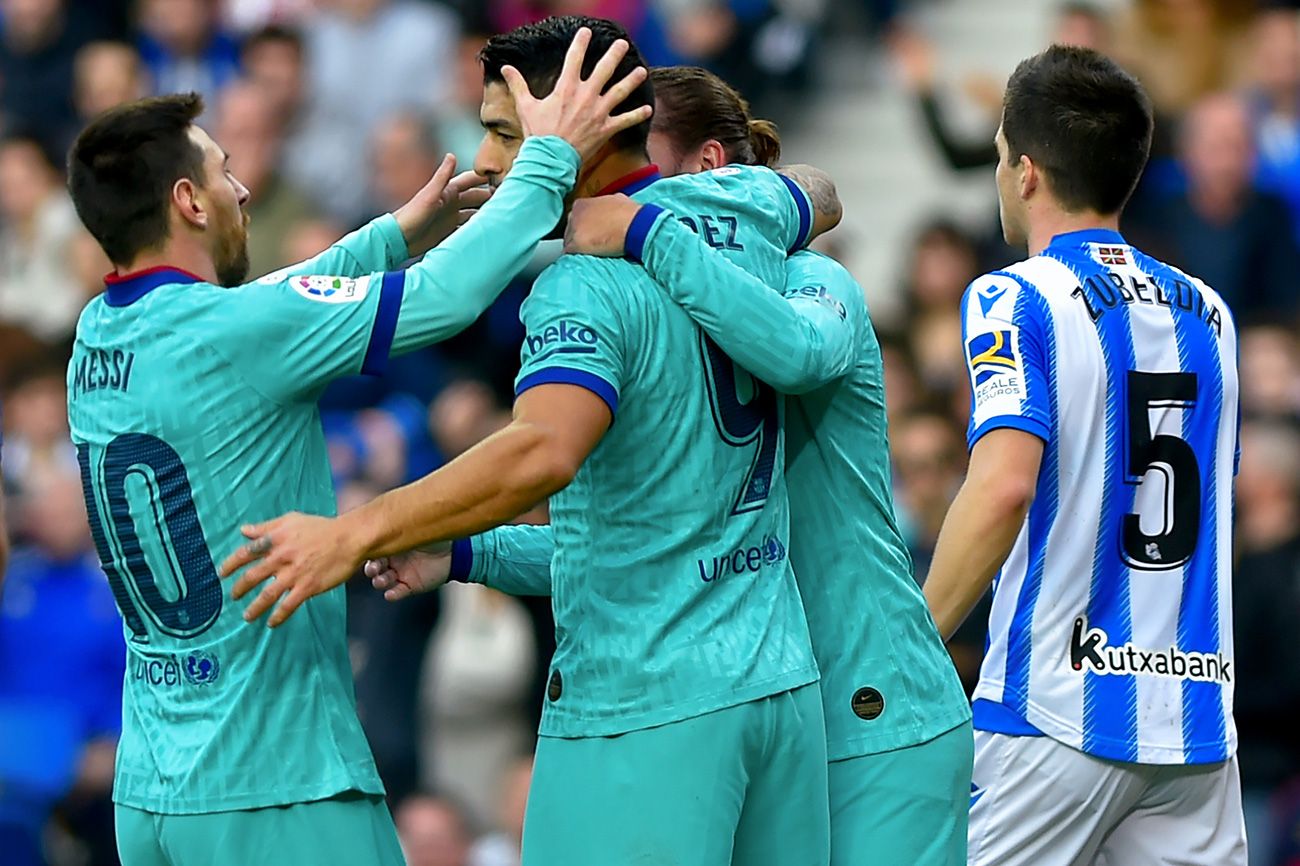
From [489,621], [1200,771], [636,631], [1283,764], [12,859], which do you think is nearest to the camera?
[636,631]

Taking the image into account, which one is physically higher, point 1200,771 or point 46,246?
point 46,246

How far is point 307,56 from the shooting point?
12656 millimetres

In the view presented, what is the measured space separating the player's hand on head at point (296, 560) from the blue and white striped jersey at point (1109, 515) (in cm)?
149

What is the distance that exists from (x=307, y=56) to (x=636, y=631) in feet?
28.9

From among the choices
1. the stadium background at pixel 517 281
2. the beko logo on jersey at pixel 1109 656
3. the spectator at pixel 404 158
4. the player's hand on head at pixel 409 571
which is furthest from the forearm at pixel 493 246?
the spectator at pixel 404 158

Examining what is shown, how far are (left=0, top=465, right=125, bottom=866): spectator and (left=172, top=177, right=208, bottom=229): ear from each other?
5214mm

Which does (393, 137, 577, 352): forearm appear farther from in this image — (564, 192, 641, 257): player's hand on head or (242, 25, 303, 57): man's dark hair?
(242, 25, 303, 57): man's dark hair

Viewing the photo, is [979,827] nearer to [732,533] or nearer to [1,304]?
[732,533]

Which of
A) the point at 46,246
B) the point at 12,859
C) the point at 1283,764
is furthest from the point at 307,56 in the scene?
the point at 1283,764

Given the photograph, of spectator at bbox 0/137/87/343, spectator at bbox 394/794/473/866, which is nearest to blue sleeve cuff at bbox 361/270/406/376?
spectator at bbox 394/794/473/866

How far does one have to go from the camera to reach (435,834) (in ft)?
29.1

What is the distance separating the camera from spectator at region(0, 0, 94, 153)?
1314cm

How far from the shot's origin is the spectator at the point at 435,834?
29.1 ft

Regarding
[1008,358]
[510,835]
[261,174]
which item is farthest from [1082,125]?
[261,174]
